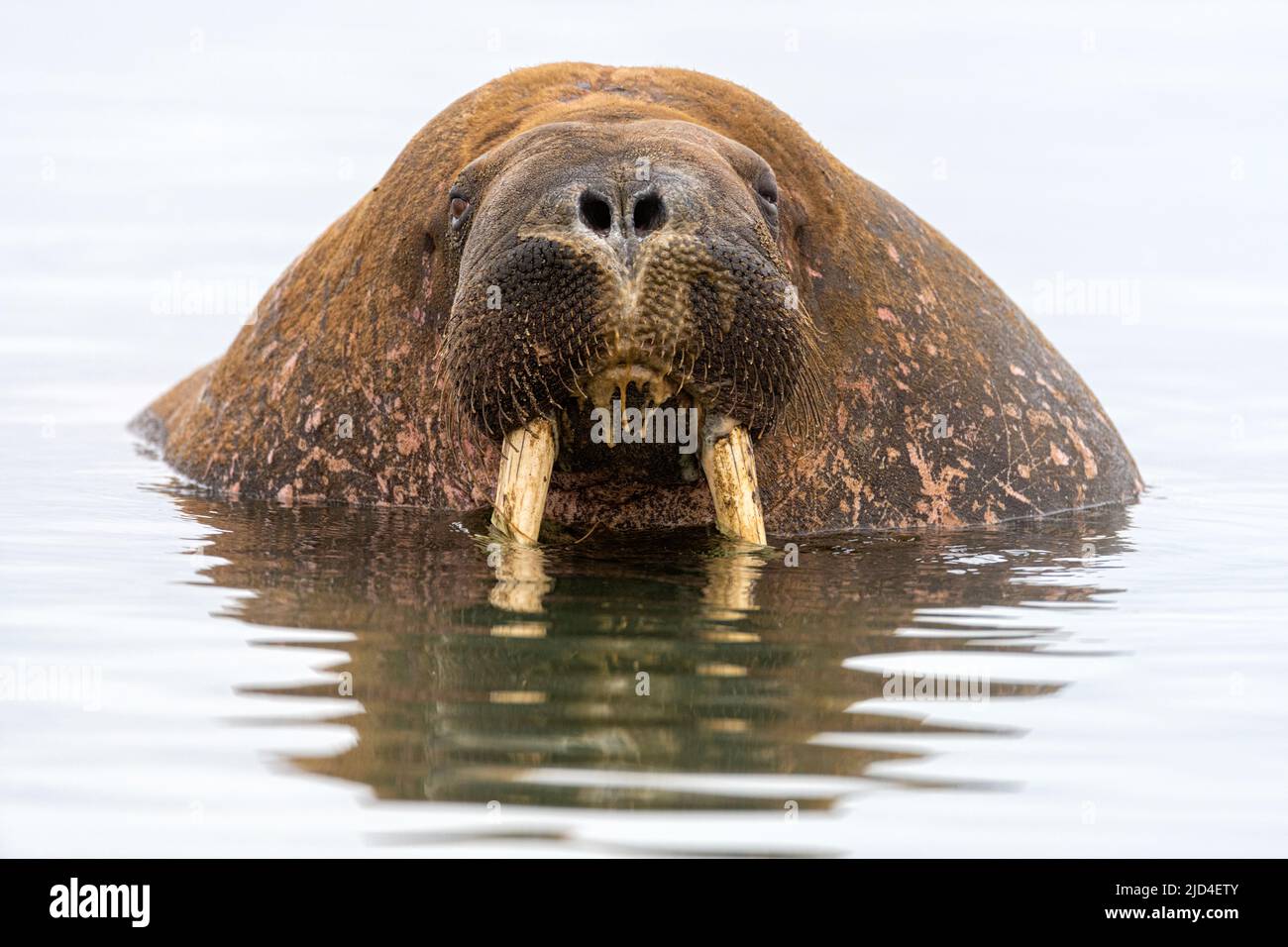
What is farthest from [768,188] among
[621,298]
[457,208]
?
[621,298]

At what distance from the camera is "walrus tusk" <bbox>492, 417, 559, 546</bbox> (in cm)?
939

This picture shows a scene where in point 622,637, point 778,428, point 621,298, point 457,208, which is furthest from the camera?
point 778,428

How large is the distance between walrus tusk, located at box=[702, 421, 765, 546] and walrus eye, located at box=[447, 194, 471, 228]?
1803mm

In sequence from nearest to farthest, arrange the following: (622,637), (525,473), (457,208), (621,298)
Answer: (622,637)
(621,298)
(525,473)
(457,208)

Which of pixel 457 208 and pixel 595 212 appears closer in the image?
pixel 595 212

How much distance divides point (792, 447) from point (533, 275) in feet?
7.61

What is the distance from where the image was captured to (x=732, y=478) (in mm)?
9484

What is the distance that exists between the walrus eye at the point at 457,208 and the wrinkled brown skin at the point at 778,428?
0.82 feet

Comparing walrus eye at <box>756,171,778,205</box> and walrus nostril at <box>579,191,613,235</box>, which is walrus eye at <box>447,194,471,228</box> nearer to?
walrus eye at <box>756,171,778,205</box>

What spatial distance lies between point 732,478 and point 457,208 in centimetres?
203

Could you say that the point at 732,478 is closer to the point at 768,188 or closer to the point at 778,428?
the point at 778,428

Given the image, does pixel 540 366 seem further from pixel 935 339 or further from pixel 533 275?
pixel 935 339

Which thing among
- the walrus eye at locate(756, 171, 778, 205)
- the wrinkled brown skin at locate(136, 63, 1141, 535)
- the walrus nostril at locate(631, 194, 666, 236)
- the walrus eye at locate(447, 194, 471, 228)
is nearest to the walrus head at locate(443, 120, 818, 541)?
the walrus nostril at locate(631, 194, 666, 236)
